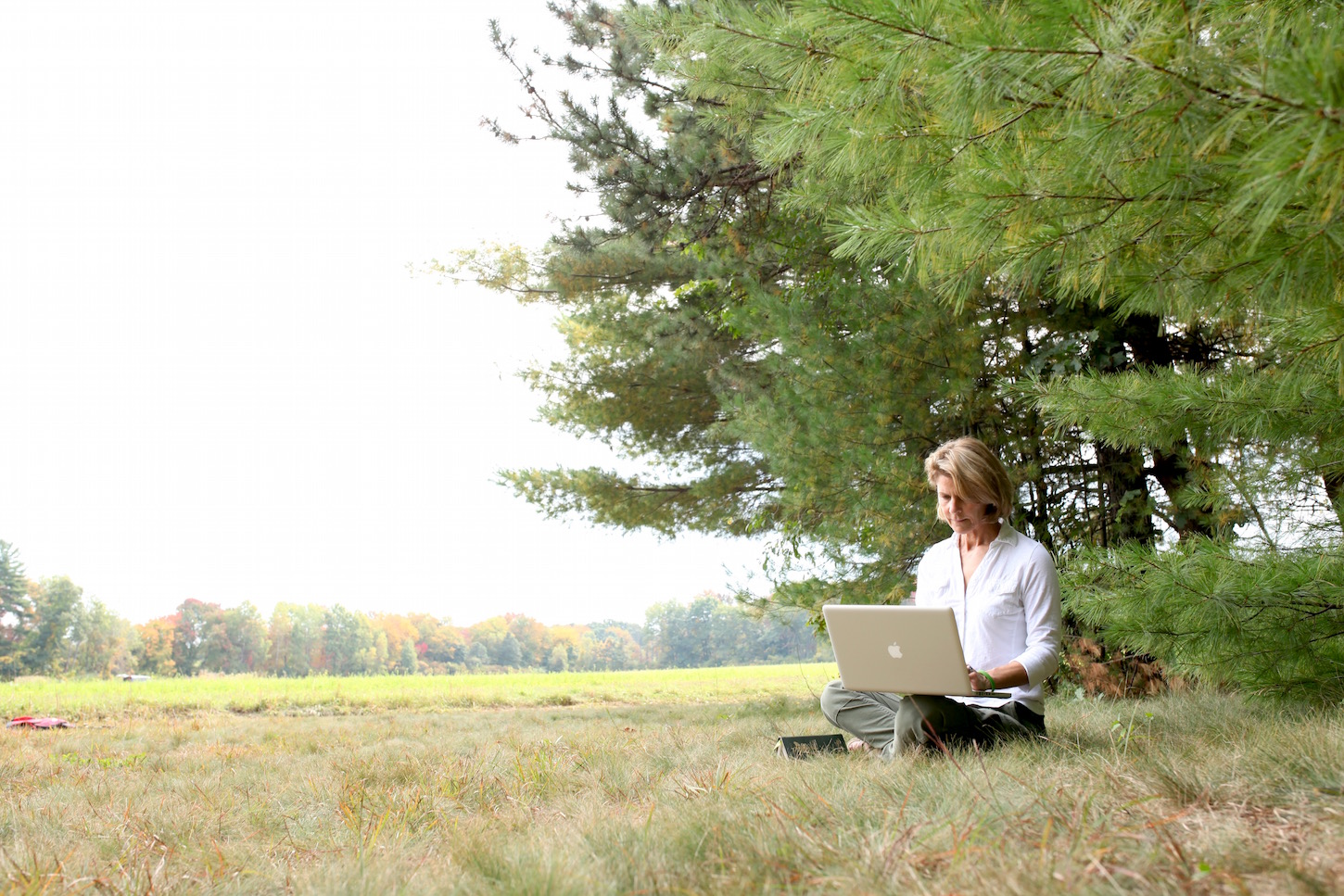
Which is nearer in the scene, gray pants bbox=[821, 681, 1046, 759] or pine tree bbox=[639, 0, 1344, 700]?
pine tree bbox=[639, 0, 1344, 700]

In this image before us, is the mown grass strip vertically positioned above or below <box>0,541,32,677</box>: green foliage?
below

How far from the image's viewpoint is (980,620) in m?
2.77

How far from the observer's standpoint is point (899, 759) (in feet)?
7.57

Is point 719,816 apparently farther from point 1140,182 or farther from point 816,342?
point 816,342

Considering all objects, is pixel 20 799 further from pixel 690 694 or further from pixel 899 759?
pixel 690 694

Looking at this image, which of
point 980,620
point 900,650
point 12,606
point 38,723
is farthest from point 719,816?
point 12,606

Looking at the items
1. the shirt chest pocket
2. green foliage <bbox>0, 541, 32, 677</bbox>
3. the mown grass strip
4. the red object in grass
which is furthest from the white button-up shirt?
green foliage <bbox>0, 541, 32, 677</bbox>

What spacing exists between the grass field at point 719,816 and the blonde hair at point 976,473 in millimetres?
790

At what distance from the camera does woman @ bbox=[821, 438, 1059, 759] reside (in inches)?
99.5

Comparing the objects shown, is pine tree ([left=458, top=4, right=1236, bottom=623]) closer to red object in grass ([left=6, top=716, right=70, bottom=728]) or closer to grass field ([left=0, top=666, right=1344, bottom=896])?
grass field ([left=0, top=666, right=1344, bottom=896])

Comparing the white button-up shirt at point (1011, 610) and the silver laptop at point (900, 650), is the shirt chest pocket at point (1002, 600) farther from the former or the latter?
the silver laptop at point (900, 650)

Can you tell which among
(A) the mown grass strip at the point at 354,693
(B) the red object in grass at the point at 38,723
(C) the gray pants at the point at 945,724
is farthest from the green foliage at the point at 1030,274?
(B) the red object in grass at the point at 38,723

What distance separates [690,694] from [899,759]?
8094 mm

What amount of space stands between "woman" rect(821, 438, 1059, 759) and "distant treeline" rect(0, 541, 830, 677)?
48.3ft
